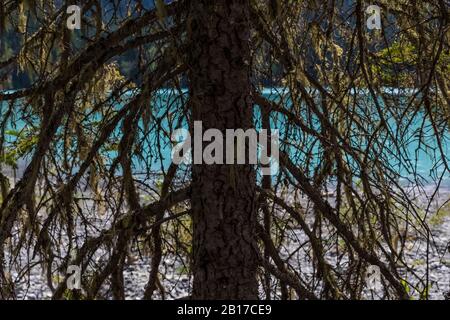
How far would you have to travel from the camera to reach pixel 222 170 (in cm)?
249

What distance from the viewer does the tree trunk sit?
246 cm

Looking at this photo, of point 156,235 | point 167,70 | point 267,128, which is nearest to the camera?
point 167,70

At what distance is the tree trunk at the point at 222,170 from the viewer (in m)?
2.46

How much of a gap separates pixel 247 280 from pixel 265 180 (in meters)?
0.89

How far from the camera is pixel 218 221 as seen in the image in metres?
2.50

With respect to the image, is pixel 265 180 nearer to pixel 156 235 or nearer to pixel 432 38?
pixel 156 235

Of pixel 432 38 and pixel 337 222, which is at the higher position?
pixel 432 38

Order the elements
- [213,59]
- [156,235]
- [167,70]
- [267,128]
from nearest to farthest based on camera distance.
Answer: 1. [213,59]
2. [167,70]
3. [267,128]
4. [156,235]
